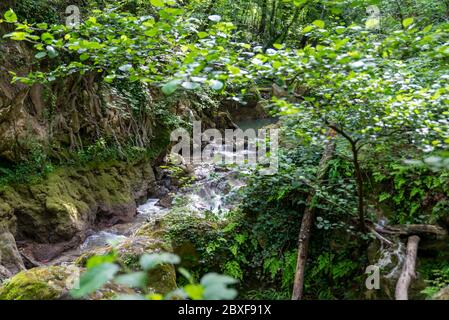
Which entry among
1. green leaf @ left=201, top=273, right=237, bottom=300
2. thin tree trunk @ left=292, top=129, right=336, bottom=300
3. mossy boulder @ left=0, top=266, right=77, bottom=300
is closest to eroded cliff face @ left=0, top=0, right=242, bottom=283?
mossy boulder @ left=0, top=266, right=77, bottom=300

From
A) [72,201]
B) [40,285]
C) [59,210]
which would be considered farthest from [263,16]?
[40,285]

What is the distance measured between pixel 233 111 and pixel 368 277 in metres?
18.0

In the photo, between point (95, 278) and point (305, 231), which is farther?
point (305, 231)

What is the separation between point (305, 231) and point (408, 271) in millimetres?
1328

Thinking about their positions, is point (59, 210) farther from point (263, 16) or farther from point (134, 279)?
point (263, 16)

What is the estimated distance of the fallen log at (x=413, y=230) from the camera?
4250 mm

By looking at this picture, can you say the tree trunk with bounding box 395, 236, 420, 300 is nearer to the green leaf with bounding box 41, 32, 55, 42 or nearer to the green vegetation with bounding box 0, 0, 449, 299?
the green vegetation with bounding box 0, 0, 449, 299

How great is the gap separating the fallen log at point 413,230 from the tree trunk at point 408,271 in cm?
8

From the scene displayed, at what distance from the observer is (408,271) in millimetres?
3965

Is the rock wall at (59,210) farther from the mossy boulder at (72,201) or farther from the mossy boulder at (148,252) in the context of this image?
the mossy boulder at (148,252)

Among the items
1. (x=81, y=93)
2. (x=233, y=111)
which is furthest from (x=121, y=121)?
(x=233, y=111)

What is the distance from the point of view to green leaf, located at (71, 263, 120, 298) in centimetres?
94

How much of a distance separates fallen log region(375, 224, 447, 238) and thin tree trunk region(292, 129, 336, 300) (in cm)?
84

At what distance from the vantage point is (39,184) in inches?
324
